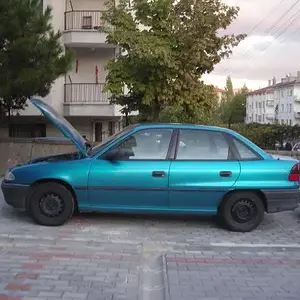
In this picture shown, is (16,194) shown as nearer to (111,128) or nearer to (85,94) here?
(85,94)

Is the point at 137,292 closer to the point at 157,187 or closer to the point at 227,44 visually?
the point at 157,187

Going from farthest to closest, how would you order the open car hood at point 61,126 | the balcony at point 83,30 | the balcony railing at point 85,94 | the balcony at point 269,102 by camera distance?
the balcony at point 269,102
the balcony railing at point 85,94
the balcony at point 83,30
the open car hood at point 61,126

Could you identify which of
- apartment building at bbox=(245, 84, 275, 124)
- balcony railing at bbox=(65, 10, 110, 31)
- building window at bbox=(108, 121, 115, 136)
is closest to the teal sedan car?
balcony railing at bbox=(65, 10, 110, 31)

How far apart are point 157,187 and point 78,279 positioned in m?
2.31

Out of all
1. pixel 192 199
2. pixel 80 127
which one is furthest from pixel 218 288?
pixel 80 127

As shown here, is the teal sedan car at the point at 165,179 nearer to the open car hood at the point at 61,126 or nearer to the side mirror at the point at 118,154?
the side mirror at the point at 118,154

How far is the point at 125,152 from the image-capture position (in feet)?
23.3

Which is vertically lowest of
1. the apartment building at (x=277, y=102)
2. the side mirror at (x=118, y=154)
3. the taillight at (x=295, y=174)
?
the taillight at (x=295, y=174)

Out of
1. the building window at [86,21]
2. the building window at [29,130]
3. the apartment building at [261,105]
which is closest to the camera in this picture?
the building window at [86,21]

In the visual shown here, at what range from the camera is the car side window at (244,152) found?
720cm

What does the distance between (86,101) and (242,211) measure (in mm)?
13992

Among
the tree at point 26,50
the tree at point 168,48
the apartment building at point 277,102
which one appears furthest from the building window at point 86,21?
the apartment building at point 277,102

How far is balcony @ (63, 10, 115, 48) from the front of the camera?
65.3ft

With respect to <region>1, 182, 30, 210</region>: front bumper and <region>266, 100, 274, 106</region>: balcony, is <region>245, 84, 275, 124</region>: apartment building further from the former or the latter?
<region>1, 182, 30, 210</region>: front bumper
